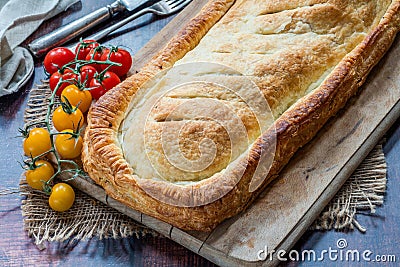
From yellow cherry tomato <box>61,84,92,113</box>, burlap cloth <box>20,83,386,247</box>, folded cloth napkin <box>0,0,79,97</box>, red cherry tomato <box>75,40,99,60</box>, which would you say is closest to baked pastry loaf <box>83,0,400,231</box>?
burlap cloth <box>20,83,386,247</box>

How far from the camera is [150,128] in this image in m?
3.41

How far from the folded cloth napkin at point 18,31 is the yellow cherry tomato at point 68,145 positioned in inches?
34.9

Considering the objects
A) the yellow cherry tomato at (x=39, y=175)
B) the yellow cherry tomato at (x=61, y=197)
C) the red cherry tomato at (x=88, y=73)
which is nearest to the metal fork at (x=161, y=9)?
the red cherry tomato at (x=88, y=73)

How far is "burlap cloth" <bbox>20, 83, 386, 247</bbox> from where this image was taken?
3.39 m

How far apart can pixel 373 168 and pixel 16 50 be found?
2635 millimetres

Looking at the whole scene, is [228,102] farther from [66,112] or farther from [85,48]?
[85,48]

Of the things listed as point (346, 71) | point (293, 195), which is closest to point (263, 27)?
point (346, 71)

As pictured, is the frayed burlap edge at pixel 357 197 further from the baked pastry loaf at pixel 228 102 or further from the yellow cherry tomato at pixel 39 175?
the yellow cherry tomato at pixel 39 175

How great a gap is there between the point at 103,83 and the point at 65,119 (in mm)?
440

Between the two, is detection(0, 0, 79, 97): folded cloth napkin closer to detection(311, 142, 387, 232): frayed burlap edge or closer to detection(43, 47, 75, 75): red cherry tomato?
detection(43, 47, 75, 75): red cherry tomato

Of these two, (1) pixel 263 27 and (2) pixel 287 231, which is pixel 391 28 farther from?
(2) pixel 287 231

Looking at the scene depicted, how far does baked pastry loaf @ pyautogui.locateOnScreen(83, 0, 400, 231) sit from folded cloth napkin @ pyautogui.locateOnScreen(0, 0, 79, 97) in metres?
1.05

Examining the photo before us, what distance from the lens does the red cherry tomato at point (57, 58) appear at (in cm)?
424

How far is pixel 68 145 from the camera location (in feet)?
11.7
